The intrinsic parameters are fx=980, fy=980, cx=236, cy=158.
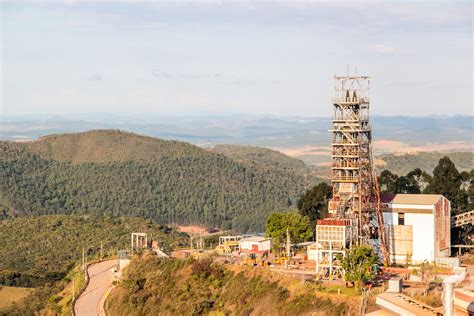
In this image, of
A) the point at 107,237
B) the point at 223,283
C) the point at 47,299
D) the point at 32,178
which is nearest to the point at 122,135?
the point at 32,178

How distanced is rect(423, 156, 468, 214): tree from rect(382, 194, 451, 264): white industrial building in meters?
7.68

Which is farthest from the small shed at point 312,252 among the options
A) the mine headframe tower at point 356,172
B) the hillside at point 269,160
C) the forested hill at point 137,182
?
the hillside at point 269,160

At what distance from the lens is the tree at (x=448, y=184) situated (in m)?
61.7

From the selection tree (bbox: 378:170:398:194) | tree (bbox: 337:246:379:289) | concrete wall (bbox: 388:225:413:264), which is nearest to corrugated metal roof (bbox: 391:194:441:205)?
concrete wall (bbox: 388:225:413:264)

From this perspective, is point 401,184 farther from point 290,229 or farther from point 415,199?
point 415,199

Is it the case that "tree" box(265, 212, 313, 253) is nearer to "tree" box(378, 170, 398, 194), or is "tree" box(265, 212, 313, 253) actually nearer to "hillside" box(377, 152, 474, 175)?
"tree" box(378, 170, 398, 194)

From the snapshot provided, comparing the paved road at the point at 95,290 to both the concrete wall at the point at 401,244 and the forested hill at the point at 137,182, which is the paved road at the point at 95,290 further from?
the forested hill at the point at 137,182

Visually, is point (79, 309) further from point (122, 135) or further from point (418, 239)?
point (122, 135)

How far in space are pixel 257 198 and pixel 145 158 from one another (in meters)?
19.3

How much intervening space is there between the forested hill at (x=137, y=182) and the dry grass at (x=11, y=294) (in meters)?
38.8

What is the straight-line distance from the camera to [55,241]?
78.6m

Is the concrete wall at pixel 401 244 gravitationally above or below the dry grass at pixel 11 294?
above

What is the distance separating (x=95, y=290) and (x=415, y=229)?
17.7 meters

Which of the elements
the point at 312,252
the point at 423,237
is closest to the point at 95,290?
the point at 312,252
